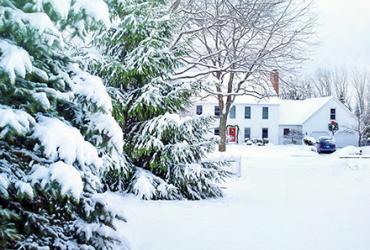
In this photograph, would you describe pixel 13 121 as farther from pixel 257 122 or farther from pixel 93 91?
pixel 257 122

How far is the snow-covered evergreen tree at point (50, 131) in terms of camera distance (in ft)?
10.6

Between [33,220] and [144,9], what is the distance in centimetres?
672

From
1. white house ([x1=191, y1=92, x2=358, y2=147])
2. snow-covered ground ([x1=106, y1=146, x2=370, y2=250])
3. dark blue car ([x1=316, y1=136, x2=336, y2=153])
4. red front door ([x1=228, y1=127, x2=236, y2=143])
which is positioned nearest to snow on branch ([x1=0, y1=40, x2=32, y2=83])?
snow-covered ground ([x1=106, y1=146, x2=370, y2=250])

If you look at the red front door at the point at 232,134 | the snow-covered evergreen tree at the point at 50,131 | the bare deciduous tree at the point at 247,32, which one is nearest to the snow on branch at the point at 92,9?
the snow-covered evergreen tree at the point at 50,131

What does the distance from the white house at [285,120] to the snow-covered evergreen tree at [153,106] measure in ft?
127

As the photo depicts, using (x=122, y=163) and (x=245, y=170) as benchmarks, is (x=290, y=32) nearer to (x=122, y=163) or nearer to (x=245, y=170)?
(x=245, y=170)

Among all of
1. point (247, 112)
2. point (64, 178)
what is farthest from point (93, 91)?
point (247, 112)

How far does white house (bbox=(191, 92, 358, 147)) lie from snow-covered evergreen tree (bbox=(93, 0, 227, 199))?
38646mm

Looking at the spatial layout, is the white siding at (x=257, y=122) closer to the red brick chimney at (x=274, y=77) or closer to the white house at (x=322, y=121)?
the white house at (x=322, y=121)

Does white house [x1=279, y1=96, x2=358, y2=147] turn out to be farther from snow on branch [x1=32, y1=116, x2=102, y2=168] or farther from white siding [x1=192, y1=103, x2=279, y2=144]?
snow on branch [x1=32, y1=116, x2=102, y2=168]

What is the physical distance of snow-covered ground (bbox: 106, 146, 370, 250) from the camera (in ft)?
19.6

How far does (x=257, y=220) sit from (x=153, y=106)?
3.32 meters

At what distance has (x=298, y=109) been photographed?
52.4m

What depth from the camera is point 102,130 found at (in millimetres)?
4230
